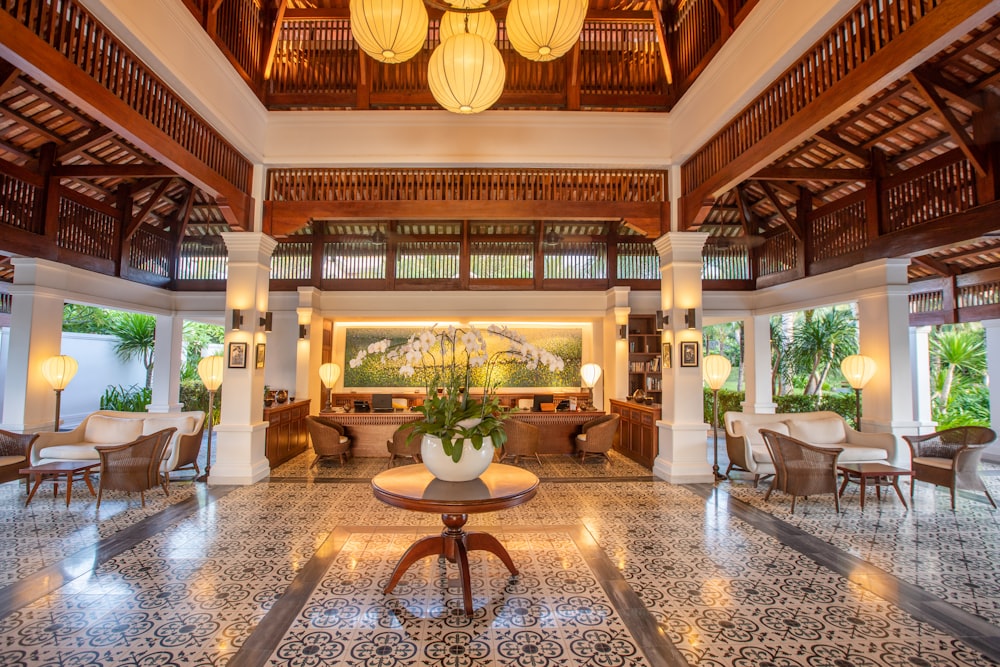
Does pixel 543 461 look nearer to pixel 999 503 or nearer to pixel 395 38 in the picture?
pixel 999 503

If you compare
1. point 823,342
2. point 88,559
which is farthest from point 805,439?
point 88,559

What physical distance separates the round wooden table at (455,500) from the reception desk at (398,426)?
4279 mm

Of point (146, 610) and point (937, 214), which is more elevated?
point (937, 214)

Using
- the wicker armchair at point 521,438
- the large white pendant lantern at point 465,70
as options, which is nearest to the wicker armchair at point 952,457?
the wicker armchair at point 521,438

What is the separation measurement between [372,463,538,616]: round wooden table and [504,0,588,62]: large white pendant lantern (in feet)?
9.83

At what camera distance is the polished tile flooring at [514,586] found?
2533 mm

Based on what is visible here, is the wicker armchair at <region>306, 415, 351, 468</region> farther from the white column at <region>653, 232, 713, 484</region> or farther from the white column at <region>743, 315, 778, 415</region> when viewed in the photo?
the white column at <region>743, 315, 778, 415</region>

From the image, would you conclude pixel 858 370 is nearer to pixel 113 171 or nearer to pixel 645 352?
pixel 645 352

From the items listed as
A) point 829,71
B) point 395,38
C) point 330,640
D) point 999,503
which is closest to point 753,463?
point 999,503

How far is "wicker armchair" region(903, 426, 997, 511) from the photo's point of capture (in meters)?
5.38

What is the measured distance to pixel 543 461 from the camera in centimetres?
778

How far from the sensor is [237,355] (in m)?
6.16

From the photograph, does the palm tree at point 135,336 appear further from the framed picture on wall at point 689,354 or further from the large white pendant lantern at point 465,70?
the framed picture on wall at point 689,354

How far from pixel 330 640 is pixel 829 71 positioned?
17.0ft
